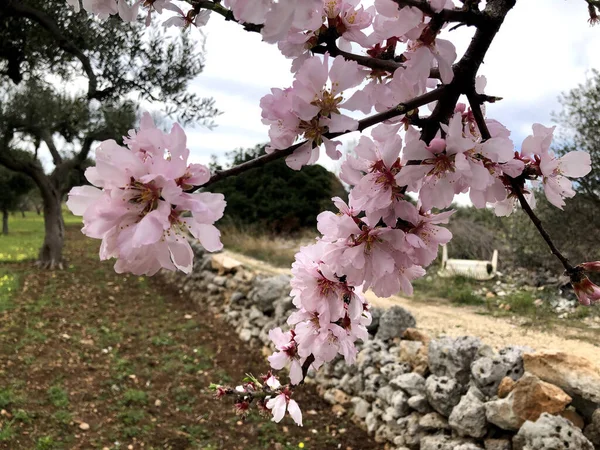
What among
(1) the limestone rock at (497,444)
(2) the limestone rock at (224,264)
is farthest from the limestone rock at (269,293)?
(1) the limestone rock at (497,444)

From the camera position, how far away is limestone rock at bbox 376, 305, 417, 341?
512cm

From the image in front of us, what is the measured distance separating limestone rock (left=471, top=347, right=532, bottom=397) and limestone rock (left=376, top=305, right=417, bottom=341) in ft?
4.20

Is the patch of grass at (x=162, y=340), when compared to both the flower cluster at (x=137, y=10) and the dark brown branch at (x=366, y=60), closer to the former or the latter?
the flower cluster at (x=137, y=10)

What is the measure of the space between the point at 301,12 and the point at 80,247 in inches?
637

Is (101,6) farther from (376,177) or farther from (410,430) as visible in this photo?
(410,430)

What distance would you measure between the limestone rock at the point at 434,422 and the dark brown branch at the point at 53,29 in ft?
21.5

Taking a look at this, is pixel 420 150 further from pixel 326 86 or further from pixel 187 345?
pixel 187 345

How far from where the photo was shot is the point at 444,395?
12.8ft

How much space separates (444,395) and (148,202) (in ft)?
12.4

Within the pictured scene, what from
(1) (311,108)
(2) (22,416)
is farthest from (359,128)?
(2) (22,416)

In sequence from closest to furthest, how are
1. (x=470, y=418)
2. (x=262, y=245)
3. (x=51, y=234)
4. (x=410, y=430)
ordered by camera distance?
(x=470, y=418)
(x=410, y=430)
(x=51, y=234)
(x=262, y=245)

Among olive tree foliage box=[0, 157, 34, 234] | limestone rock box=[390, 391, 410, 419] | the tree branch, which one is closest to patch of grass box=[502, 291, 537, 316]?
limestone rock box=[390, 391, 410, 419]

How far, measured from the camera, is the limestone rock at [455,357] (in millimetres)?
4043

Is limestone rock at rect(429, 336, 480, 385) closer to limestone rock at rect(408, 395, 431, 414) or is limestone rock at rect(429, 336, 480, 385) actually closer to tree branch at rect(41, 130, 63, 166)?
limestone rock at rect(408, 395, 431, 414)
